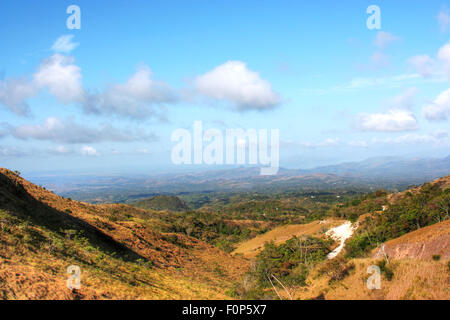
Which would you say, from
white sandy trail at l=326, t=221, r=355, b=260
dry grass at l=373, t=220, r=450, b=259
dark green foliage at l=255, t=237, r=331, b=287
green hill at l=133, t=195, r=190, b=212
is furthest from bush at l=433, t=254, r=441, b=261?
green hill at l=133, t=195, r=190, b=212

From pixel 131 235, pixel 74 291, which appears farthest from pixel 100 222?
pixel 74 291

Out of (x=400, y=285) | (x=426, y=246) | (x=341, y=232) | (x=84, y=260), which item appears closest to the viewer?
(x=400, y=285)

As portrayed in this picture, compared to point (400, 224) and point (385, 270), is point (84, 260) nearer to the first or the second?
point (385, 270)

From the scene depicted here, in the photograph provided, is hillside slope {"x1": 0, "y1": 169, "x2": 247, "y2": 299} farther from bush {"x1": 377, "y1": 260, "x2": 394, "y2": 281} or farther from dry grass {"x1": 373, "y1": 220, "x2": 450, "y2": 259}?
dry grass {"x1": 373, "y1": 220, "x2": 450, "y2": 259}

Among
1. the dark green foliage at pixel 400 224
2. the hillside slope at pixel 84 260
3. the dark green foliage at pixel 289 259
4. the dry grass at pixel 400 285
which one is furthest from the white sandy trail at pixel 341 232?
the dry grass at pixel 400 285

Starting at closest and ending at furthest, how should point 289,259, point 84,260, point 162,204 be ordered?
1. point 84,260
2. point 289,259
3. point 162,204

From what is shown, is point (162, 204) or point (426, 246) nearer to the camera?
point (426, 246)

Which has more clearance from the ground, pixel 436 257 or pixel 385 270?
pixel 385 270

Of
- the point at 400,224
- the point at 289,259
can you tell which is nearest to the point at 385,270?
the point at 289,259
